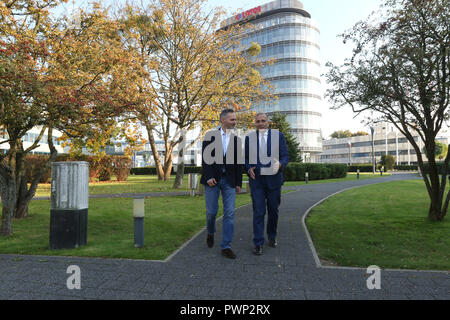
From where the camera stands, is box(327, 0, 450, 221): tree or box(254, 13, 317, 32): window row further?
box(254, 13, 317, 32): window row

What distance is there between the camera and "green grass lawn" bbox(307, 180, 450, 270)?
395 centimetres

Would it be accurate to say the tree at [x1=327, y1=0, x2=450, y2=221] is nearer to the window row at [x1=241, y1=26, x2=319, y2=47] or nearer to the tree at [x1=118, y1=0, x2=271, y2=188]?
the tree at [x1=118, y1=0, x2=271, y2=188]

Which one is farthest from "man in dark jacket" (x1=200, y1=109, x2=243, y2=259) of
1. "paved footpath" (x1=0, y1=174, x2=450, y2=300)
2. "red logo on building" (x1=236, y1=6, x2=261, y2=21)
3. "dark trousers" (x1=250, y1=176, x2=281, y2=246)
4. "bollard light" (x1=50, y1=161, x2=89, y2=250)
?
"red logo on building" (x1=236, y1=6, x2=261, y2=21)

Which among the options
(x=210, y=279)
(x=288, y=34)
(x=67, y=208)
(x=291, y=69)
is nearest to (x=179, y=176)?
(x=67, y=208)

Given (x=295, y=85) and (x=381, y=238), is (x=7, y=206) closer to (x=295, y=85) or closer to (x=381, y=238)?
(x=381, y=238)

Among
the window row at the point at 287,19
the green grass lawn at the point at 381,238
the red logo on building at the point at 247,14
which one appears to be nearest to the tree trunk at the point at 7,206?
the green grass lawn at the point at 381,238

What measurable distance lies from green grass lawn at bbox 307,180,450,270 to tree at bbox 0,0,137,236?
16.9ft

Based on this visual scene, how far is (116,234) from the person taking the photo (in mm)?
5656

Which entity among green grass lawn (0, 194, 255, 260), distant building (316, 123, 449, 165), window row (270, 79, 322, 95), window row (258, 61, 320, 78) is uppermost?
window row (258, 61, 320, 78)

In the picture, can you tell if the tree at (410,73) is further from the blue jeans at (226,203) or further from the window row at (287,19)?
the window row at (287,19)

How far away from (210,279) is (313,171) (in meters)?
26.0

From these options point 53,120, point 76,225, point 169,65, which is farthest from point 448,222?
point 169,65
